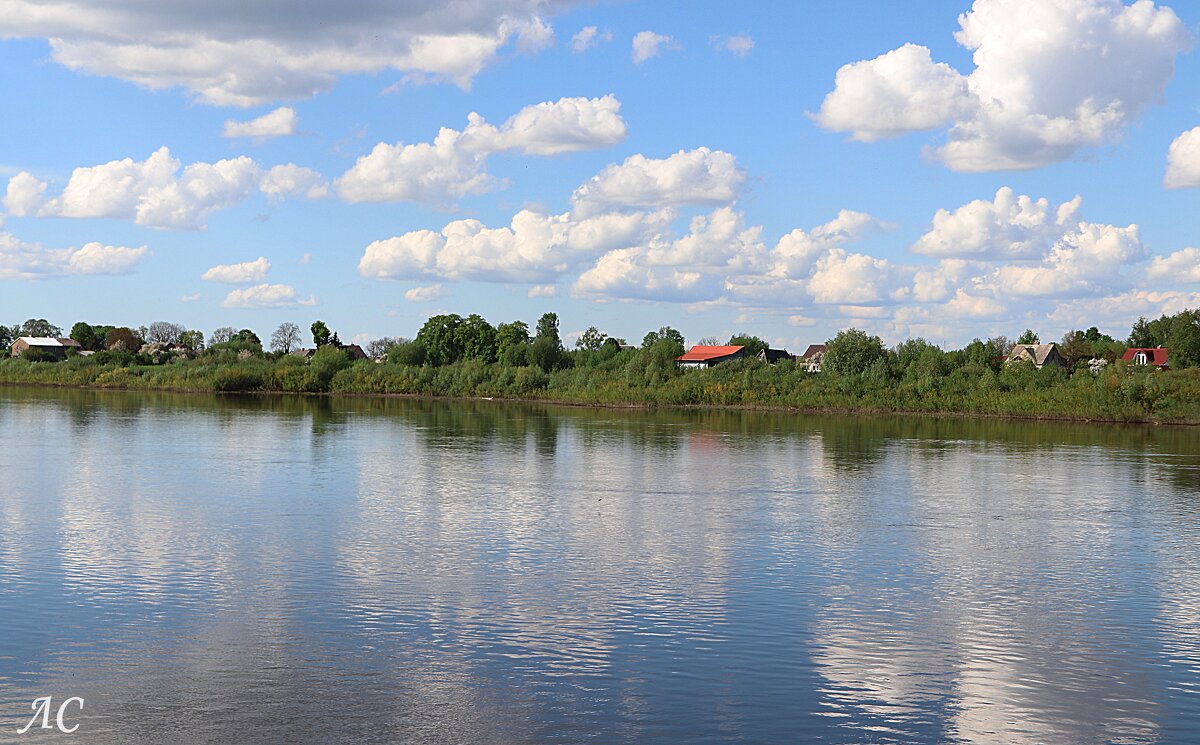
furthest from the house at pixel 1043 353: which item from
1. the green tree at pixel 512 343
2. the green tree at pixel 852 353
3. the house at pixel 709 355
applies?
the green tree at pixel 512 343

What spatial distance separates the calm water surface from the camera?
13.4m

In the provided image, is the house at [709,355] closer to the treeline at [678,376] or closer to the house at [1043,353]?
the treeline at [678,376]

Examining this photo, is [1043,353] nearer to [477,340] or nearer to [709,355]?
[709,355]

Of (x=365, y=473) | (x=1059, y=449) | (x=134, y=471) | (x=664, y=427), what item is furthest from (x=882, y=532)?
(x=664, y=427)

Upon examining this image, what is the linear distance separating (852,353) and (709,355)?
5538 cm

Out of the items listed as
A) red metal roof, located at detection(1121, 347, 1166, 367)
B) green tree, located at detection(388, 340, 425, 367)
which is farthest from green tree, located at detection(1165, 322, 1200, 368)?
green tree, located at detection(388, 340, 425, 367)

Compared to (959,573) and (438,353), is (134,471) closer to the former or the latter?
(959,573)

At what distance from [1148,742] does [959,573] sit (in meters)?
9.73

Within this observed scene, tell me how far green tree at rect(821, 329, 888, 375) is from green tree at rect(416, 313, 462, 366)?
181 feet

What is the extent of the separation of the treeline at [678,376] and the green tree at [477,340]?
169 mm

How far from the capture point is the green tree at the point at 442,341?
146 m

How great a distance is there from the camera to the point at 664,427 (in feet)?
244

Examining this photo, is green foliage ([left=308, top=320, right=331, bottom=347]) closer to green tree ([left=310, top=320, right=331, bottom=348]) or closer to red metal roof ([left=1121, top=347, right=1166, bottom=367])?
green tree ([left=310, top=320, right=331, bottom=348])
